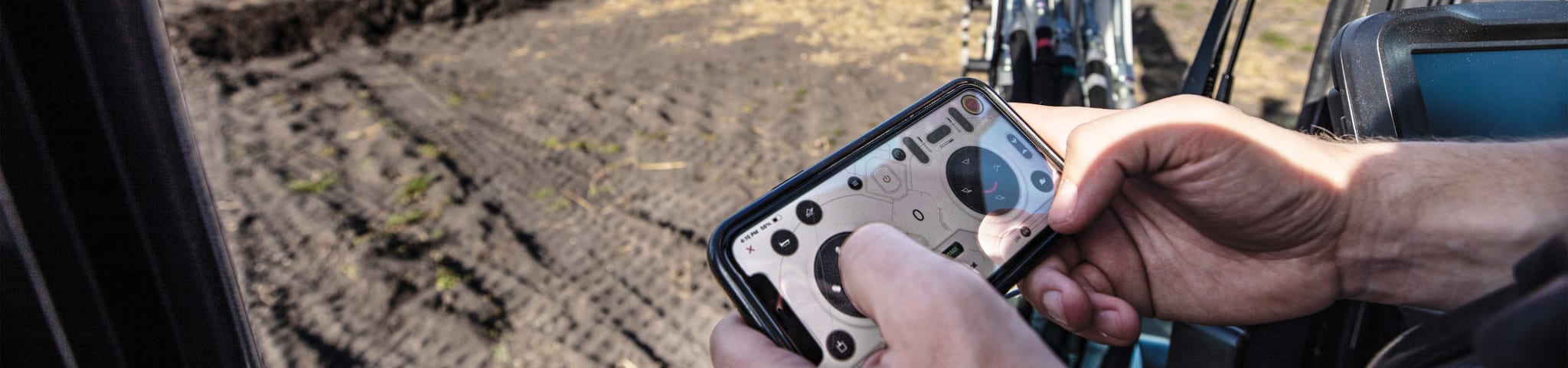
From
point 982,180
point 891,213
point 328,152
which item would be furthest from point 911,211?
point 328,152

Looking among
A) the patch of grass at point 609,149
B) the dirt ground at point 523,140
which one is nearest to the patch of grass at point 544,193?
the dirt ground at point 523,140

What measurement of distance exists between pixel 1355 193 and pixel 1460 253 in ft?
0.48

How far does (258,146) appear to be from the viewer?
4.07 metres

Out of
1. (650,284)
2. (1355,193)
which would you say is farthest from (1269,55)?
(1355,193)

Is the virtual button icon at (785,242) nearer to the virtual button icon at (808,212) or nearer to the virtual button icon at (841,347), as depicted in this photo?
the virtual button icon at (808,212)

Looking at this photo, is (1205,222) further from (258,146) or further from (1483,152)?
(258,146)

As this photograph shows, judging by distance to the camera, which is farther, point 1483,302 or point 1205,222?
point 1205,222

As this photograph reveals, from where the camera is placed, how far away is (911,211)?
1.30 m

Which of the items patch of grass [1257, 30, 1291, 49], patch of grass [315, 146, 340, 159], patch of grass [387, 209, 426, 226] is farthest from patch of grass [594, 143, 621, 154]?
patch of grass [1257, 30, 1291, 49]

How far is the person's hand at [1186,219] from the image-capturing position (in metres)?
1.27

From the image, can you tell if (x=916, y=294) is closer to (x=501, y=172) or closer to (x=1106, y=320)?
(x=1106, y=320)

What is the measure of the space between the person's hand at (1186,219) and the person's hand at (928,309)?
0.46 meters

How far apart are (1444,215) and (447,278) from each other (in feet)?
9.05

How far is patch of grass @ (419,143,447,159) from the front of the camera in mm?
3939
